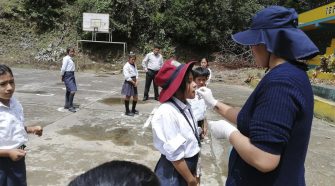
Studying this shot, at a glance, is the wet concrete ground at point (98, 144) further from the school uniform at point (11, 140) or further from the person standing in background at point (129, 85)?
the school uniform at point (11, 140)

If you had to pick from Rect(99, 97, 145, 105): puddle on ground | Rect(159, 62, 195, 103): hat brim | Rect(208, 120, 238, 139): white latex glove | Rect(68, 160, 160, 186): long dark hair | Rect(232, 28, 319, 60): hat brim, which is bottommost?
Rect(99, 97, 145, 105): puddle on ground

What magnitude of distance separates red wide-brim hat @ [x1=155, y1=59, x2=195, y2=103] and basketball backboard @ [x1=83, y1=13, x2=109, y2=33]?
19564mm

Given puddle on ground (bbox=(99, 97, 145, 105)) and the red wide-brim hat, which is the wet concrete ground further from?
the red wide-brim hat

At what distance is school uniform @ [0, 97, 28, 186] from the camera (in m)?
2.75

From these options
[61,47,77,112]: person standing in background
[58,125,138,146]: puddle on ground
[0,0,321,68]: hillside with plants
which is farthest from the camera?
[0,0,321,68]: hillside with plants

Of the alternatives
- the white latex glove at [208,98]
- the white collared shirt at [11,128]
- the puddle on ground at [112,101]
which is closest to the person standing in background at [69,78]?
the puddle on ground at [112,101]

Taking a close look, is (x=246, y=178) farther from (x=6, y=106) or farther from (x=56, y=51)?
(x=56, y=51)

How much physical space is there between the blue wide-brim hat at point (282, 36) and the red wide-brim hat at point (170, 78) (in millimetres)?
876

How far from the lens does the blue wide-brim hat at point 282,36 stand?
1640 mm

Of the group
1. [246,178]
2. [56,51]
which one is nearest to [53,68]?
[56,51]

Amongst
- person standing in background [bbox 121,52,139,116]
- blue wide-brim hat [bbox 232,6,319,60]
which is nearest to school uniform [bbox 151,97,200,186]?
blue wide-brim hat [bbox 232,6,319,60]

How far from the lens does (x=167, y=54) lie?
2284 centimetres

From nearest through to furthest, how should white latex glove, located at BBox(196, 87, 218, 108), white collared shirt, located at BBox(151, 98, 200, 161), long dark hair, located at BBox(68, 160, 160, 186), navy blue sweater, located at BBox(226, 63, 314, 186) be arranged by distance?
1. long dark hair, located at BBox(68, 160, 160, 186)
2. navy blue sweater, located at BBox(226, 63, 314, 186)
3. white collared shirt, located at BBox(151, 98, 200, 161)
4. white latex glove, located at BBox(196, 87, 218, 108)

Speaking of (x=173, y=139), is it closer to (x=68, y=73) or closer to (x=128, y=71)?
(x=128, y=71)
